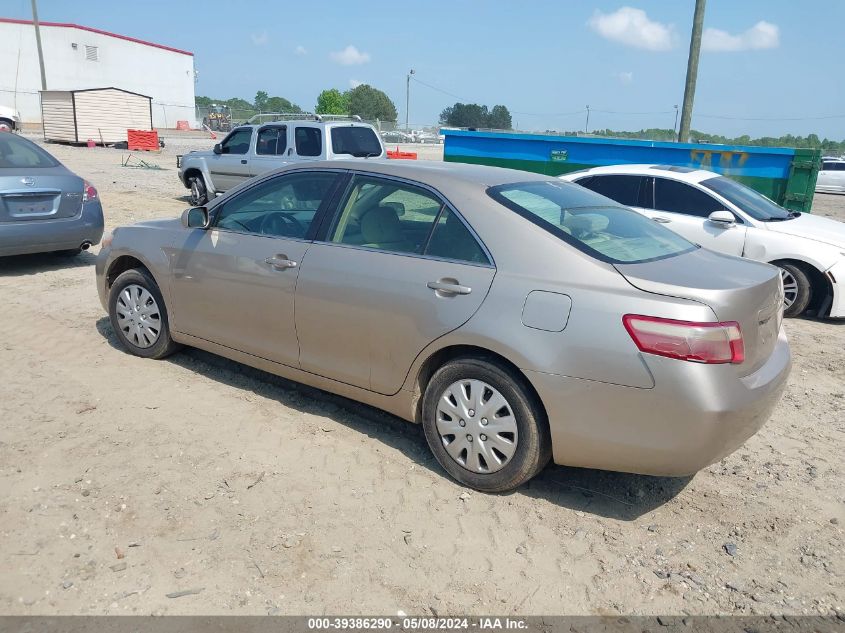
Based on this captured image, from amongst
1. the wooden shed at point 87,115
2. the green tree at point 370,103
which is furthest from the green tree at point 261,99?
the wooden shed at point 87,115

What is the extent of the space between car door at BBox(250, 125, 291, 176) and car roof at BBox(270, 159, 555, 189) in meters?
9.26

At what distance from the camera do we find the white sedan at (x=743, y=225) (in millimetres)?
7484

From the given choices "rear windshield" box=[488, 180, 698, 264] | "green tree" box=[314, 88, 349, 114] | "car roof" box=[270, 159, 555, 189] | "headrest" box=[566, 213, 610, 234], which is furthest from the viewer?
"green tree" box=[314, 88, 349, 114]

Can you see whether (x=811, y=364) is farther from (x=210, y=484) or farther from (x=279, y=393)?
(x=210, y=484)

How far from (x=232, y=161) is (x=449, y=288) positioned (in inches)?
461

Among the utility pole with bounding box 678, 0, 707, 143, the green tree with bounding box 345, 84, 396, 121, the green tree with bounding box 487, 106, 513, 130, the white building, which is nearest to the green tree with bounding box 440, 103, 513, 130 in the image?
the green tree with bounding box 487, 106, 513, 130

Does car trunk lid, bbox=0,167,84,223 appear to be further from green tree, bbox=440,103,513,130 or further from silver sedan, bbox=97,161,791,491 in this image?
green tree, bbox=440,103,513,130

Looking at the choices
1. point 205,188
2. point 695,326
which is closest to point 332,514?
point 695,326

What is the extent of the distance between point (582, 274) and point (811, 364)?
387 centimetres

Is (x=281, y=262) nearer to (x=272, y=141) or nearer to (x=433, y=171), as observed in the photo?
Result: (x=433, y=171)

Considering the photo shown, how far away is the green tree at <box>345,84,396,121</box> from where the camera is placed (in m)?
101

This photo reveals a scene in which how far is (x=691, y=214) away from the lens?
807 centimetres

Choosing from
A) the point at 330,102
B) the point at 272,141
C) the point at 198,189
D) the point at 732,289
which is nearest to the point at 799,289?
the point at 732,289

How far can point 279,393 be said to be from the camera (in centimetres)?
491
